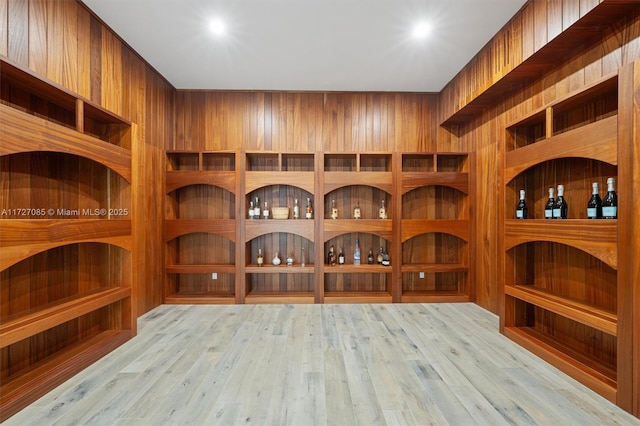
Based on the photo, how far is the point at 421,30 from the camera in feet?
7.23

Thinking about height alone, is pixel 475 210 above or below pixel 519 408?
above

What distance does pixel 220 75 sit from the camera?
2.92m

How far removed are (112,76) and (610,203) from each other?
3.81 meters

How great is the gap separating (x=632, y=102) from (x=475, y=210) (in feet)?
5.87

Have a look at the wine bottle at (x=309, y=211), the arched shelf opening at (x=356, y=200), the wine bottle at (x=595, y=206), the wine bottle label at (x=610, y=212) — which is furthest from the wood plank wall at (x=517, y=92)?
the wine bottle at (x=309, y=211)

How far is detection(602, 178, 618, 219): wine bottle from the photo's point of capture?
151 cm

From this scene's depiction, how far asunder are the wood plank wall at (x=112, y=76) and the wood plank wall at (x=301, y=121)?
316 millimetres

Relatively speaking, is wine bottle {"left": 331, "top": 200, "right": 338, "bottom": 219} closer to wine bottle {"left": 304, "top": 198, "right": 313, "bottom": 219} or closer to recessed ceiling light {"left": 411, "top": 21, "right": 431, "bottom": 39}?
wine bottle {"left": 304, "top": 198, "right": 313, "bottom": 219}

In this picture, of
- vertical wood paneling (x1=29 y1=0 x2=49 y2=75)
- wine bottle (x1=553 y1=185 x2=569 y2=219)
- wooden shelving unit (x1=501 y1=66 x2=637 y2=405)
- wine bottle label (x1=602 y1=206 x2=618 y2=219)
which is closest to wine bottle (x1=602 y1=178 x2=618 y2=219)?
wine bottle label (x1=602 y1=206 x2=618 y2=219)

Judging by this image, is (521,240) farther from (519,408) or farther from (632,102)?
(519,408)

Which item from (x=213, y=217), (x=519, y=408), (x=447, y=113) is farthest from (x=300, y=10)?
(x=519, y=408)

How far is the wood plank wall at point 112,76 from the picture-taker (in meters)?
1.64

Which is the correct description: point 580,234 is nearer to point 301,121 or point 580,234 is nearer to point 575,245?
point 575,245

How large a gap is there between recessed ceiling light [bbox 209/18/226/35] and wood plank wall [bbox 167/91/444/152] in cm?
105
